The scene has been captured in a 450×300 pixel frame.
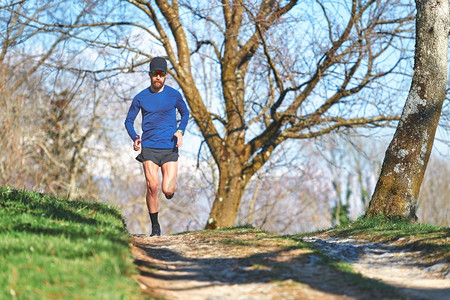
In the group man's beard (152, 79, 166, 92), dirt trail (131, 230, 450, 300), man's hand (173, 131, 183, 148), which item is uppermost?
man's beard (152, 79, 166, 92)

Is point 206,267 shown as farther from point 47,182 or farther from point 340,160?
point 340,160

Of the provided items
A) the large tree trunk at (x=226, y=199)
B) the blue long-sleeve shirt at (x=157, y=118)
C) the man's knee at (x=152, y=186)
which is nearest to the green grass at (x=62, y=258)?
the man's knee at (x=152, y=186)

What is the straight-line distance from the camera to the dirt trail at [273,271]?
4.80 m

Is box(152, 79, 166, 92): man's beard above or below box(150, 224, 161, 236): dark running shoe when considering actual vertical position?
above

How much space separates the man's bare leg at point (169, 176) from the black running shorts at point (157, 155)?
0.24ft

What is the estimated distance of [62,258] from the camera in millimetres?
4766

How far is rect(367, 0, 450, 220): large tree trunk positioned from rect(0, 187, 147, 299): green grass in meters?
5.23

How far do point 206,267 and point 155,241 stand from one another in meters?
2.42

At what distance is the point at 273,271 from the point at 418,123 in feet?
17.7

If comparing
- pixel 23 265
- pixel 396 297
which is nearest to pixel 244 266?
pixel 396 297

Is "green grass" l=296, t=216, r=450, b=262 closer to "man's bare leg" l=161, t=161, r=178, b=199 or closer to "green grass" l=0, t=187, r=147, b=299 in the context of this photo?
"man's bare leg" l=161, t=161, r=178, b=199

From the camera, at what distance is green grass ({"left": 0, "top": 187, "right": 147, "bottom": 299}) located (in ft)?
13.4

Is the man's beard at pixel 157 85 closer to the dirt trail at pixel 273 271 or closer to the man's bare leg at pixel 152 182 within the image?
the man's bare leg at pixel 152 182

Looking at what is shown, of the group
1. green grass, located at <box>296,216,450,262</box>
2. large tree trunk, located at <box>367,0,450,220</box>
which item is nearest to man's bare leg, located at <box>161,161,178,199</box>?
green grass, located at <box>296,216,450,262</box>
